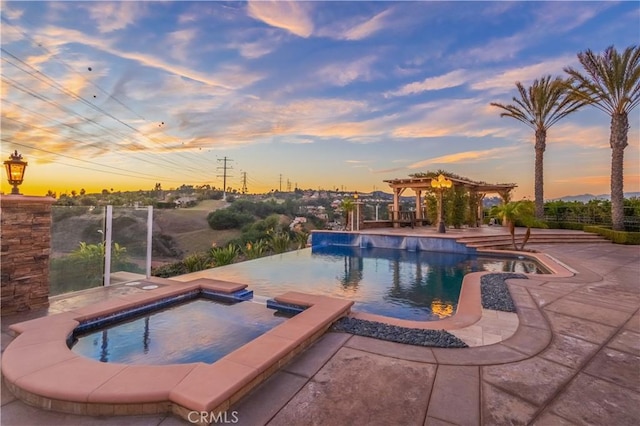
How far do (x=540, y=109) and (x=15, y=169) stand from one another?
2193 centimetres

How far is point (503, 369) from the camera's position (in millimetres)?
2801

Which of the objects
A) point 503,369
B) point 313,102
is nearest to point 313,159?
point 313,102

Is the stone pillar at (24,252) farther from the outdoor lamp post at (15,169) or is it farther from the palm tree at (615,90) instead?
the palm tree at (615,90)

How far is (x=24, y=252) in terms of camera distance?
4.19 metres

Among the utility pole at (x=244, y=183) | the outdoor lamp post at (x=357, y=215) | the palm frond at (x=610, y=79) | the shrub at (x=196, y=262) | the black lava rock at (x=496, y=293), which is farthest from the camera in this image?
the utility pole at (x=244, y=183)

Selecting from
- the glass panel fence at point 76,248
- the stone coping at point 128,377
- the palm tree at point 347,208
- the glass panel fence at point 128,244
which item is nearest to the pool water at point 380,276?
the glass panel fence at point 128,244

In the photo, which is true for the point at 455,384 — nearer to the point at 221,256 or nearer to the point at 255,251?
the point at 221,256

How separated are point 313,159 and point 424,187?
7459 millimetres

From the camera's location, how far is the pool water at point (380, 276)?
5.65m

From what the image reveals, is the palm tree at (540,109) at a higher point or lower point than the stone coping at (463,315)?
higher

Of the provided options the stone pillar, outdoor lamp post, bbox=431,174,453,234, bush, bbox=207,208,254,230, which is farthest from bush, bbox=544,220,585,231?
the stone pillar

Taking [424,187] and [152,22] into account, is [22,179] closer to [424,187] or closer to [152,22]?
[152,22]

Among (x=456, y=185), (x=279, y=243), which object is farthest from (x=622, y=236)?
(x=279, y=243)

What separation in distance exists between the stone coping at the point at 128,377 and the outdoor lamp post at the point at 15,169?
252cm
